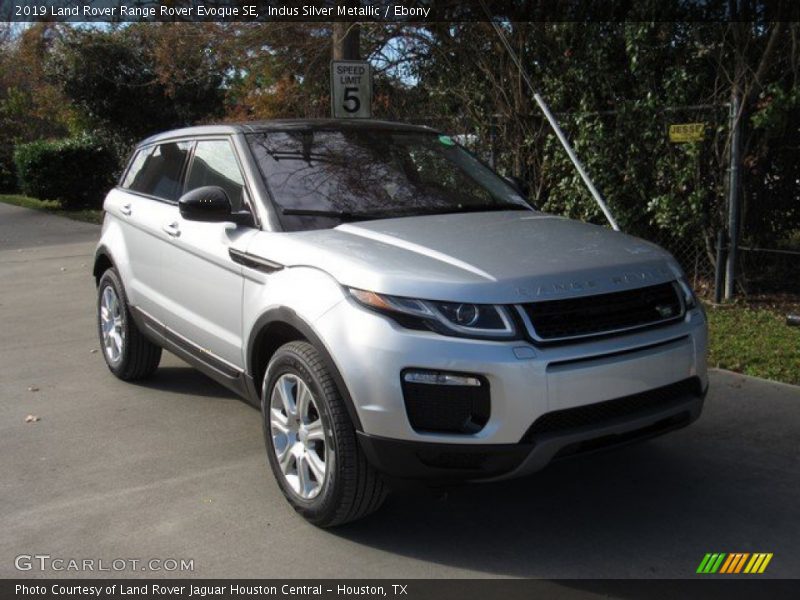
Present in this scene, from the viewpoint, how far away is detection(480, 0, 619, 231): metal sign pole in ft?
26.9

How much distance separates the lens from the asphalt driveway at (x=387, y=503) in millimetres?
3545

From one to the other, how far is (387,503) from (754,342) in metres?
3.69

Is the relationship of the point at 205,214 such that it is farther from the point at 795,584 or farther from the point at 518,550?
the point at 795,584

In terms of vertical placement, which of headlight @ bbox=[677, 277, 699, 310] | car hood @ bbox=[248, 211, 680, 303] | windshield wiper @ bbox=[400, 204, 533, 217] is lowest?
headlight @ bbox=[677, 277, 699, 310]

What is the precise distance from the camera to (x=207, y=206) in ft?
13.8

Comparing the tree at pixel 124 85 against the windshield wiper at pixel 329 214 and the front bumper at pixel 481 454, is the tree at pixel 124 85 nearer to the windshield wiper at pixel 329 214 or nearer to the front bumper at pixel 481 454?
the windshield wiper at pixel 329 214

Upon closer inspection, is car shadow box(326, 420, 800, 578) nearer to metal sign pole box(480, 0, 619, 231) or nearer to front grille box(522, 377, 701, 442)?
front grille box(522, 377, 701, 442)

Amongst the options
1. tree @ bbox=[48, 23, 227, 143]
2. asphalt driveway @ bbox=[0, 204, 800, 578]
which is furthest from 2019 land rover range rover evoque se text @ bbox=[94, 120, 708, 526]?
tree @ bbox=[48, 23, 227, 143]

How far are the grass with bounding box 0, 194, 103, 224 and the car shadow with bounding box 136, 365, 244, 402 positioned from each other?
12.1m

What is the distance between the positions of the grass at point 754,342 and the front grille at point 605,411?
95.9 inches

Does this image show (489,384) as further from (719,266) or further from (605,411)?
(719,266)

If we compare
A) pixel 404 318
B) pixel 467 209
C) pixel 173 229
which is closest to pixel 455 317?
pixel 404 318

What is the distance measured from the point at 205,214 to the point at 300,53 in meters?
8.27

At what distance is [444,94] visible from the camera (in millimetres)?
10375
